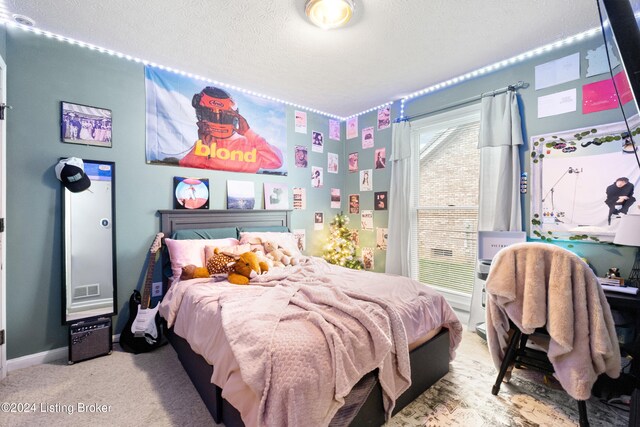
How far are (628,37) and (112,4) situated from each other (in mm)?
2845

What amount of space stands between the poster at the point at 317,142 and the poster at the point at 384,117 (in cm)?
88

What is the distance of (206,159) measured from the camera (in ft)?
10.6

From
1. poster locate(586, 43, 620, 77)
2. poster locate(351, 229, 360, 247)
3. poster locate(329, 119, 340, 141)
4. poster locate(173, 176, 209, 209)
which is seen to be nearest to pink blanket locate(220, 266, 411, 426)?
poster locate(173, 176, 209, 209)

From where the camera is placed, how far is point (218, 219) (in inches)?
128

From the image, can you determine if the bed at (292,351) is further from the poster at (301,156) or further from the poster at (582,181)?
the poster at (301,156)

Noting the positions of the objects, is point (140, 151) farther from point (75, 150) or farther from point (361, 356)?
point (361, 356)

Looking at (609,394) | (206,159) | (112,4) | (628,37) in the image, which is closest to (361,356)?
(628,37)

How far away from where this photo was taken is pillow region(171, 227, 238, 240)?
2.92 meters

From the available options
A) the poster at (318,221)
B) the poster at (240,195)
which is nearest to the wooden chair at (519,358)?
the poster at (318,221)

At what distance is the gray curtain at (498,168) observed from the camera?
2.81 meters

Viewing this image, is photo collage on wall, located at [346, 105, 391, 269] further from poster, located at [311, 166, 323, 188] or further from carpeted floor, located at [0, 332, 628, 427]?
carpeted floor, located at [0, 332, 628, 427]

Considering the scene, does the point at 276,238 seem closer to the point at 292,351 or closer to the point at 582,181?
the point at 292,351

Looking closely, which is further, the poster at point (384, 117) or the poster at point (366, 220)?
Result: the poster at point (366, 220)

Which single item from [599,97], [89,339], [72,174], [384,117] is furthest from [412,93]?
[89,339]
